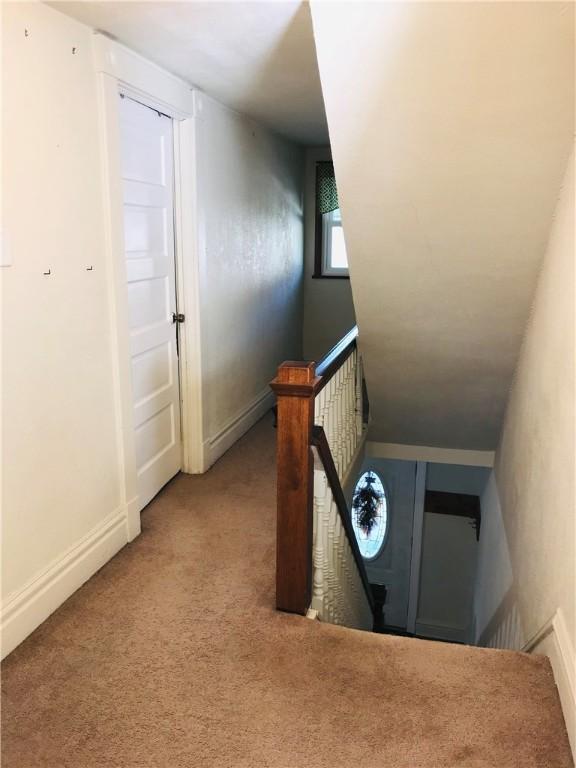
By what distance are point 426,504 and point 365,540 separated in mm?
823

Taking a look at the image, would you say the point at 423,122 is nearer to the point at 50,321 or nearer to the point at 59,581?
the point at 50,321

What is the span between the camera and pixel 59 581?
242 cm

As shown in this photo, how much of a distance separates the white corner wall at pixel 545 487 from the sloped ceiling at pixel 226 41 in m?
1.23

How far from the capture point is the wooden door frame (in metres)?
2.53

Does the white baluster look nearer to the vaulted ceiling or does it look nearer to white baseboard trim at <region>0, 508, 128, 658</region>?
white baseboard trim at <region>0, 508, 128, 658</region>

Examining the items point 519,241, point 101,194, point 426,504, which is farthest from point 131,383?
point 426,504

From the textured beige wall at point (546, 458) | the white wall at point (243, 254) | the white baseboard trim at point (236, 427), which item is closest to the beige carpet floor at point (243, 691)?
the textured beige wall at point (546, 458)

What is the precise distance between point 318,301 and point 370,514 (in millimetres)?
2554

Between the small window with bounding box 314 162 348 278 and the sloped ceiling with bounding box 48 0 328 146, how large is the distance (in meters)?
2.05

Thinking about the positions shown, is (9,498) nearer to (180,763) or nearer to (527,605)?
(180,763)

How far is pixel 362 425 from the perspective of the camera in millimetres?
4344

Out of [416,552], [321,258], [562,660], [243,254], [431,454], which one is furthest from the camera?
[416,552]

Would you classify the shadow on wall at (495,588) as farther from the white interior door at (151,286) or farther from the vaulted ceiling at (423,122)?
the white interior door at (151,286)

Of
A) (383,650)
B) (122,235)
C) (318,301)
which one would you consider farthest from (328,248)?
(383,650)
